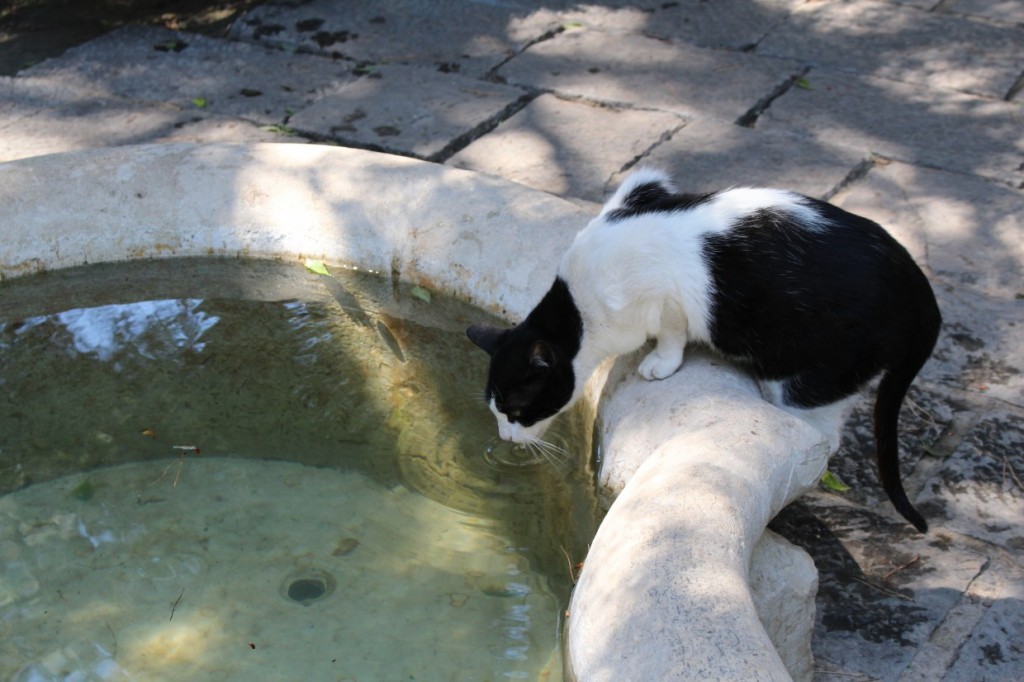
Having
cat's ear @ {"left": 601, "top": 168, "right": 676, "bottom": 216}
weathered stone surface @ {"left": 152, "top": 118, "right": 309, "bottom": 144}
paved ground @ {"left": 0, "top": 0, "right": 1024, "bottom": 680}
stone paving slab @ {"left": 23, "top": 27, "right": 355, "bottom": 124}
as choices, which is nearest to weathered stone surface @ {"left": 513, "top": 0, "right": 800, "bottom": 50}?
paved ground @ {"left": 0, "top": 0, "right": 1024, "bottom": 680}

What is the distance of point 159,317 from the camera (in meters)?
3.36

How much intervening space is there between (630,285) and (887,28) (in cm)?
354

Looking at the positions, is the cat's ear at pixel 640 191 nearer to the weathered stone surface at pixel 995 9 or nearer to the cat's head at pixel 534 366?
the cat's head at pixel 534 366

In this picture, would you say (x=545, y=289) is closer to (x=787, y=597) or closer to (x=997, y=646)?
(x=787, y=597)

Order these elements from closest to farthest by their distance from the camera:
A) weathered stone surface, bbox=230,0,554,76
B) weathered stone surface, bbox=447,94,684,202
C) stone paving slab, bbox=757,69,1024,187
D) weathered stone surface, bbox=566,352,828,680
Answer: weathered stone surface, bbox=566,352,828,680
weathered stone surface, bbox=447,94,684,202
stone paving slab, bbox=757,69,1024,187
weathered stone surface, bbox=230,0,554,76

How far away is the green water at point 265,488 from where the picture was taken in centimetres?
232

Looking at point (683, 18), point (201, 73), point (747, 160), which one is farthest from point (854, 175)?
point (201, 73)

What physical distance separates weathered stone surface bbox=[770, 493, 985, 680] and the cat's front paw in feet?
1.54

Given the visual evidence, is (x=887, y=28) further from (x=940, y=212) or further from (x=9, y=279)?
(x=9, y=279)

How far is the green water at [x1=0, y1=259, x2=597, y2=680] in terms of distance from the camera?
2320 mm

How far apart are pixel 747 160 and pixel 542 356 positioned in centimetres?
199

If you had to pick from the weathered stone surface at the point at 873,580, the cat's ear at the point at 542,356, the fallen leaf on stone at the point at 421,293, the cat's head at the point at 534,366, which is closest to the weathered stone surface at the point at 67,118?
the fallen leaf on stone at the point at 421,293

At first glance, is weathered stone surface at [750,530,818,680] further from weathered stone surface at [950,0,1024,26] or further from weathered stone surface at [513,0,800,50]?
weathered stone surface at [950,0,1024,26]

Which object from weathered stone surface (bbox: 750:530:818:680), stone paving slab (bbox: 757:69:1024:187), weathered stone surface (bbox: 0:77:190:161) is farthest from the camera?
weathered stone surface (bbox: 0:77:190:161)
